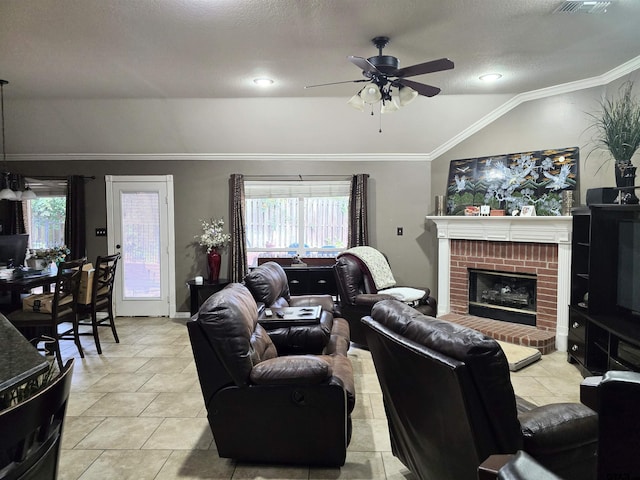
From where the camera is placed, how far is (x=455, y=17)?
273 centimetres

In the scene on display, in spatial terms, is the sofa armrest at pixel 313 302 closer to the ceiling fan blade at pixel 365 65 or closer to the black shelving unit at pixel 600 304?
the ceiling fan blade at pixel 365 65

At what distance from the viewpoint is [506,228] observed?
4.84 metres

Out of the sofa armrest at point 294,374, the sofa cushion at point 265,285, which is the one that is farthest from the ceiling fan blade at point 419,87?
the sofa armrest at point 294,374

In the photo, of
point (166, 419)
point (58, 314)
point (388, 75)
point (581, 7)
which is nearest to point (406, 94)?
point (388, 75)

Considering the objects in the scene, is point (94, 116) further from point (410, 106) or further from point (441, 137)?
point (441, 137)

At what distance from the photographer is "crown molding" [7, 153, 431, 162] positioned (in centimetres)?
569

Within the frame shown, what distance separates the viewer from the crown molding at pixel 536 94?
382cm

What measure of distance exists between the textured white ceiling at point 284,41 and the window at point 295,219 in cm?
185

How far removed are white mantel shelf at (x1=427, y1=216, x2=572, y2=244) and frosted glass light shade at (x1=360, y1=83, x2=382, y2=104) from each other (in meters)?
2.60

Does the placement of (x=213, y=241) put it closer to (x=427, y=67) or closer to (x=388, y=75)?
(x=388, y=75)

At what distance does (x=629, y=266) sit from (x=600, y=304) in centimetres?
41

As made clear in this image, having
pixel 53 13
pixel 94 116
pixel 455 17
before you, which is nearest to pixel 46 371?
pixel 53 13

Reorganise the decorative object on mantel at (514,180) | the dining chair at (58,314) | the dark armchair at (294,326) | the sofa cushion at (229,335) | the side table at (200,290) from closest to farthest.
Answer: the sofa cushion at (229,335), the dark armchair at (294,326), the dining chair at (58,314), the decorative object on mantel at (514,180), the side table at (200,290)

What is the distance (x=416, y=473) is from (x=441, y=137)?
4349mm
